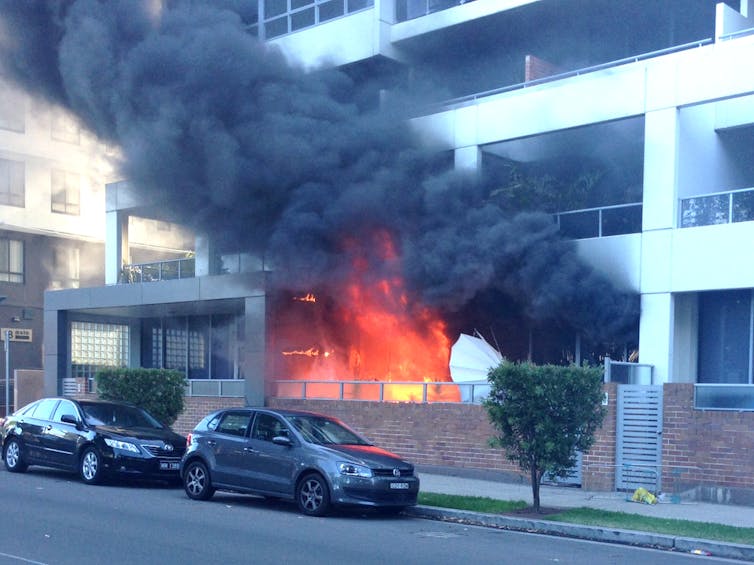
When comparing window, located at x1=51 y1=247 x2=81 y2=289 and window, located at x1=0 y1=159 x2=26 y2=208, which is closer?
window, located at x1=0 y1=159 x2=26 y2=208

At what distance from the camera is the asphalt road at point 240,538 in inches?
338

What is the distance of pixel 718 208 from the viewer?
1576cm

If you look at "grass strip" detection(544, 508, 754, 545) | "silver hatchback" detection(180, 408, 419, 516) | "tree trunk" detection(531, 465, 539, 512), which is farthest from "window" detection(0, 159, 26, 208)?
"grass strip" detection(544, 508, 754, 545)

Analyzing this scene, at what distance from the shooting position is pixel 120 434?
561 inches

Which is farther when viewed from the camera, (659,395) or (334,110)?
(334,110)

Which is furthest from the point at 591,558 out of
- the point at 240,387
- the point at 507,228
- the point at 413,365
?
the point at 240,387

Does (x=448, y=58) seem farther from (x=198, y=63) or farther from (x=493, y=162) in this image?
(x=198, y=63)

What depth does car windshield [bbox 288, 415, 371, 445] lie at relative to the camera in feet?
40.0

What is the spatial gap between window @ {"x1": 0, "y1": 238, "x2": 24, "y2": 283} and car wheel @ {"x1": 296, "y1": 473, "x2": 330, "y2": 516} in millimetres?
25336

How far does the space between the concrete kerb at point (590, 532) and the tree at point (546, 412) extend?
2.49 feet

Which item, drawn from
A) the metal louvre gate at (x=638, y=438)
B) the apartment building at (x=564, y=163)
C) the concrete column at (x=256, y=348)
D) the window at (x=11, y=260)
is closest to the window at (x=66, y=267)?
the window at (x=11, y=260)

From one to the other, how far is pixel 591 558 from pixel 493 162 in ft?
37.2

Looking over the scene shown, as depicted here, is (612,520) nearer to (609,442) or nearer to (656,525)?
(656,525)

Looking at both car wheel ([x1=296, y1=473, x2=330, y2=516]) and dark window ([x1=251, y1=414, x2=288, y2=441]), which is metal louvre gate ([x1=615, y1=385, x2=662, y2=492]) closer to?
car wheel ([x1=296, y1=473, x2=330, y2=516])
